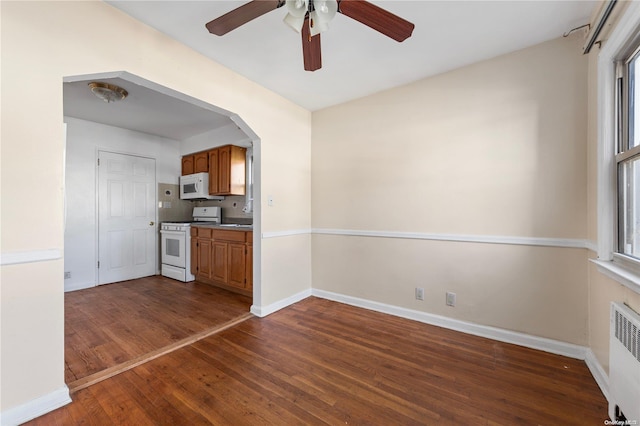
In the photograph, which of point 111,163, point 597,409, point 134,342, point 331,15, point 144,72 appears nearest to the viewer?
point 331,15

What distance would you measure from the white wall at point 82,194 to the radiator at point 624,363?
552 centimetres

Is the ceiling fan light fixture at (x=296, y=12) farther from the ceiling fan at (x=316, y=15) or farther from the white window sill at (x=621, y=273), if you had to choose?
the white window sill at (x=621, y=273)

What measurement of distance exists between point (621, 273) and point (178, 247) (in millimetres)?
4934

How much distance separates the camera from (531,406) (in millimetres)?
1516

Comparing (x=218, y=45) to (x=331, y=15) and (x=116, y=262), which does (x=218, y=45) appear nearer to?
(x=331, y=15)

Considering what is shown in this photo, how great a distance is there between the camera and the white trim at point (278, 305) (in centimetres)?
279

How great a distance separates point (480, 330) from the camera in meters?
2.33

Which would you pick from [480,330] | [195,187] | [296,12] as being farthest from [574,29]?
[195,187]

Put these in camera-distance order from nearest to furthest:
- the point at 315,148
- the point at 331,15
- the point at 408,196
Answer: the point at 331,15 → the point at 408,196 → the point at 315,148

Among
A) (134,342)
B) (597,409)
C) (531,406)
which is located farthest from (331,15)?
(134,342)

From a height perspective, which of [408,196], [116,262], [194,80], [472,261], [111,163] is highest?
[194,80]

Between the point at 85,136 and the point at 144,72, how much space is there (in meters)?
2.96

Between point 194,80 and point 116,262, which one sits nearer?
point 194,80

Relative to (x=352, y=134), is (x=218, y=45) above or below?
above
